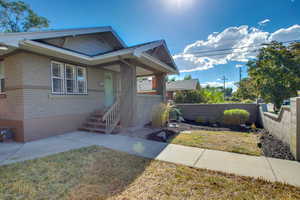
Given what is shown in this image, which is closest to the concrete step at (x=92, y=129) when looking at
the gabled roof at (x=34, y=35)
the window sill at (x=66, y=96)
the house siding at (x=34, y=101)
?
the house siding at (x=34, y=101)

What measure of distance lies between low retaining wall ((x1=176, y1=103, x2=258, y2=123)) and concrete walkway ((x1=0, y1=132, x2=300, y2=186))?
618 centimetres

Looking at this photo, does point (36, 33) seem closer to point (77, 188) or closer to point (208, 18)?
point (77, 188)

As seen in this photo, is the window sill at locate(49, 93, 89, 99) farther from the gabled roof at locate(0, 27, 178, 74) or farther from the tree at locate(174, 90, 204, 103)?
the tree at locate(174, 90, 204, 103)

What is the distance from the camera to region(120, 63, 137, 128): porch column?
730 centimetres

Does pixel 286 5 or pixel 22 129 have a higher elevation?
pixel 286 5

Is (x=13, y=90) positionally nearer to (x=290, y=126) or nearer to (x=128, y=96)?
(x=128, y=96)

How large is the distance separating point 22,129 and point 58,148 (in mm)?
1938

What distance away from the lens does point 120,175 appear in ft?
10.0

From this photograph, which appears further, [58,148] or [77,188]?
[58,148]

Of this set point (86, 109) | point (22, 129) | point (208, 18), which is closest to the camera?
point (22, 129)

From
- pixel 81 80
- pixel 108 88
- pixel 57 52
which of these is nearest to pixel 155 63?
pixel 108 88

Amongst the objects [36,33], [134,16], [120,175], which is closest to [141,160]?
[120,175]

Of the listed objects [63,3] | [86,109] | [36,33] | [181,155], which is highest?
[63,3]

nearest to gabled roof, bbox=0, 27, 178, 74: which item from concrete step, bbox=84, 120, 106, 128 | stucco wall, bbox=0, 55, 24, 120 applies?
stucco wall, bbox=0, 55, 24, 120
